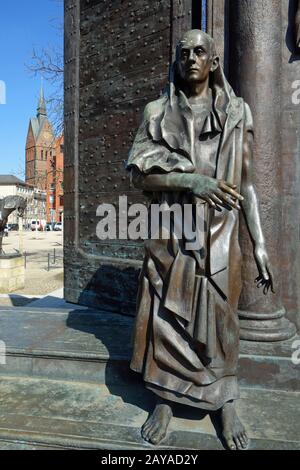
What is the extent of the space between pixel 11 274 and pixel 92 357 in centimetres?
856

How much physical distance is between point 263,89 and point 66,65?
3.03m

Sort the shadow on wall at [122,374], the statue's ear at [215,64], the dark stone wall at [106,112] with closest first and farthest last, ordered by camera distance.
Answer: the statue's ear at [215,64], the shadow on wall at [122,374], the dark stone wall at [106,112]

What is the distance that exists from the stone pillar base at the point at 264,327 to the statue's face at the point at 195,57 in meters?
1.81

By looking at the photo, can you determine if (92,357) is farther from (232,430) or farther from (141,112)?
(141,112)

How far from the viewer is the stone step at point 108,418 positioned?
2.23 metres

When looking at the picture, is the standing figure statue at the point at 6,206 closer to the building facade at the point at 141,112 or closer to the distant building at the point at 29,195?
the building facade at the point at 141,112

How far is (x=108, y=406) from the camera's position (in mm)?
2648

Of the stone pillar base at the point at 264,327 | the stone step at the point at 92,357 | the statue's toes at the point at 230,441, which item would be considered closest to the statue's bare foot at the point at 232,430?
the statue's toes at the point at 230,441

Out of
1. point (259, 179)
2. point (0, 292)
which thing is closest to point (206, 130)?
point (259, 179)

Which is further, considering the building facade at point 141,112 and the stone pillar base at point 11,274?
the stone pillar base at point 11,274

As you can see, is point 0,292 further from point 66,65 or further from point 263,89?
point 263,89

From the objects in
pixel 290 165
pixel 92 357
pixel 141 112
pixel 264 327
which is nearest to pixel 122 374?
pixel 92 357

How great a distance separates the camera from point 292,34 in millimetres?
3172

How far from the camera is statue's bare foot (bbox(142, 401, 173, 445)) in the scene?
2.20 metres
